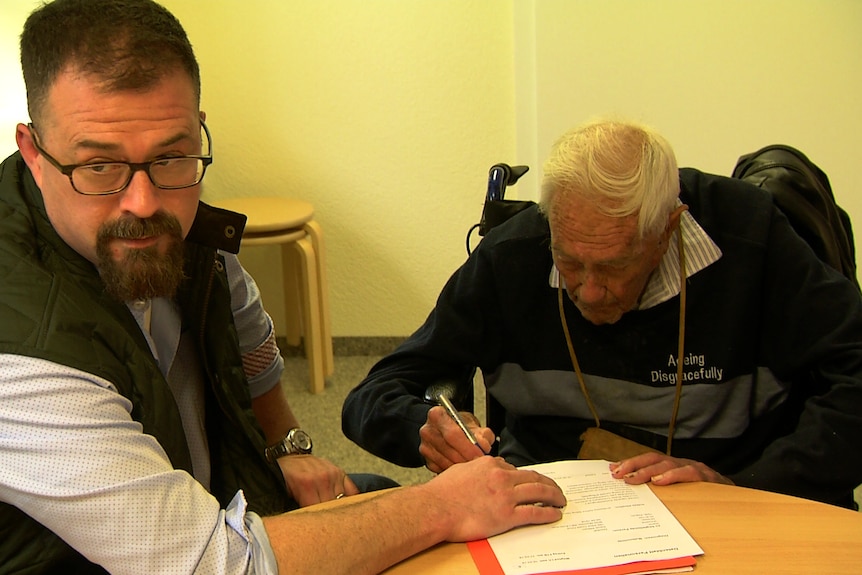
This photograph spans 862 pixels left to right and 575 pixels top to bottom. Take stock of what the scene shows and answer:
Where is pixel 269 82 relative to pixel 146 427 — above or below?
above

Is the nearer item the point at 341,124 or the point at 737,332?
the point at 737,332

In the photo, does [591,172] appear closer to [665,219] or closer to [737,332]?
[665,219]

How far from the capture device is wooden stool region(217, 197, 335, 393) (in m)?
3.07

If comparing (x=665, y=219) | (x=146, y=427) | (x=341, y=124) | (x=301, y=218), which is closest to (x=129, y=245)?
(x=146, y=427)

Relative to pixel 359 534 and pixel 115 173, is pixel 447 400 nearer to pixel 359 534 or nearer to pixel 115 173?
pixel 359 534

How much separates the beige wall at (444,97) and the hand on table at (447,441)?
1743 millimetres

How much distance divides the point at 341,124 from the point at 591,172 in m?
2.11

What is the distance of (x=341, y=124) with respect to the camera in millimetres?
3408

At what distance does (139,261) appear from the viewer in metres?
1.17

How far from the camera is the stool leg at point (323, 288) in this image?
125 inches

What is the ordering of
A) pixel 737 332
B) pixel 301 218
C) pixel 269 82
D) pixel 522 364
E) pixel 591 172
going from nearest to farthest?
pixel 591 172 < pixel 737 332 < pixel 522 364 < pixel 301 218 < pixel 269 82

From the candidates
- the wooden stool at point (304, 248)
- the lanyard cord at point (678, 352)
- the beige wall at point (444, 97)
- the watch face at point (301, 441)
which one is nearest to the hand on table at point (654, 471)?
the lanyard cord at point (678, 352)

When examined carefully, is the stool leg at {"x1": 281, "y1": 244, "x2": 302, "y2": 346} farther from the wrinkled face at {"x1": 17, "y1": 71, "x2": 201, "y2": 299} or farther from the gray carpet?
the wrinkled face at {"x1": 17, "y1": 71, "x2": 201, "y2": 299}

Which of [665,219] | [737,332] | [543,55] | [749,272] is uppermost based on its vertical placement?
[543,55]
